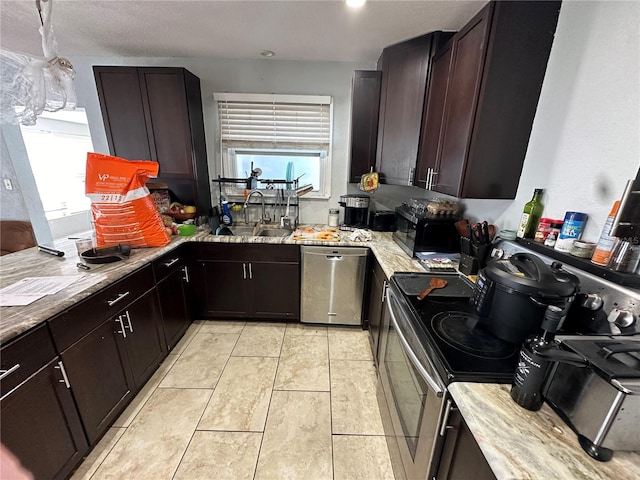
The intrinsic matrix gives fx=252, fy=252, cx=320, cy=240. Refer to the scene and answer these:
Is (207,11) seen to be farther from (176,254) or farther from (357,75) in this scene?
(176,254)

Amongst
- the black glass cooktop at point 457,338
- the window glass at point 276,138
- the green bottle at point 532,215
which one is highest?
the window glass at point 276,138

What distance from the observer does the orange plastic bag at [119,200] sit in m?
1.67

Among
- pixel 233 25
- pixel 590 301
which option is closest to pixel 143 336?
pixel 233 25

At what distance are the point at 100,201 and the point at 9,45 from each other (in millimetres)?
1864

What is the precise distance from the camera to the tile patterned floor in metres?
1.32

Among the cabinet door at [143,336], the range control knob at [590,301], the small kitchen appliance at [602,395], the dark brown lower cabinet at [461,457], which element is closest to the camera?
the small kitchen appliance at [602,395]

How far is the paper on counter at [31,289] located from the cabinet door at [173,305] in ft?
1.86

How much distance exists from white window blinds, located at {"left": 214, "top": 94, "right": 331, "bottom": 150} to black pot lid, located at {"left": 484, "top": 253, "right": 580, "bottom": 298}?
2103 millimetres

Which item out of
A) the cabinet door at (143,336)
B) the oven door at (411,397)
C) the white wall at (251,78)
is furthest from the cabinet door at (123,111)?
the oven door at (411,397)

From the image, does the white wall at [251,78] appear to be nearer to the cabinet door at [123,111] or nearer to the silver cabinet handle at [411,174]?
the cabinet door at [123,111]

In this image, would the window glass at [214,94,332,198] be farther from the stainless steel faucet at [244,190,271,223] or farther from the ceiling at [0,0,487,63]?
the ceiling at [0,0,487,63]

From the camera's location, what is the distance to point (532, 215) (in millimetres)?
1333

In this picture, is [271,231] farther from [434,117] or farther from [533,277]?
[533,277]

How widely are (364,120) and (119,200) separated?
6.69 ft
